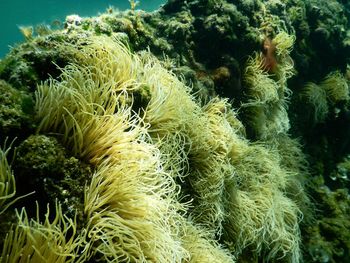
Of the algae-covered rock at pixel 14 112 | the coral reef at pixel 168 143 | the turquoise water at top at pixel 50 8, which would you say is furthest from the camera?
the turquoise water at top at pixel 50 8

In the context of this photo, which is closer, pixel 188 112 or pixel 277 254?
pixel 188 112

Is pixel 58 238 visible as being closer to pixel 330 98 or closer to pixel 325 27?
pixel 330 98

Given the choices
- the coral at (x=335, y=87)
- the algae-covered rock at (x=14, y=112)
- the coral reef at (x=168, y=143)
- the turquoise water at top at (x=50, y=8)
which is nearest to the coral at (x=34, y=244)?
the coral reef at (x=168, y=143)

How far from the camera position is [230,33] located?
17.2ft

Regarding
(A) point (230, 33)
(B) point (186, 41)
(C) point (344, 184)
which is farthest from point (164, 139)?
(C) point (344, 184)

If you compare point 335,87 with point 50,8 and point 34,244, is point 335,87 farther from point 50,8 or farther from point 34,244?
point 50,8

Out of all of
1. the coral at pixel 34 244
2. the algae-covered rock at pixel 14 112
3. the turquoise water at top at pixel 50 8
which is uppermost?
the turquoise water at top at pixel 50 8

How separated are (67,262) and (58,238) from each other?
16 cm

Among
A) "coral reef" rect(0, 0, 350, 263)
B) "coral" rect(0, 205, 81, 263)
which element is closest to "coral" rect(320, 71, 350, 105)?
"coral reef" rect(0, 0, 350, 263)

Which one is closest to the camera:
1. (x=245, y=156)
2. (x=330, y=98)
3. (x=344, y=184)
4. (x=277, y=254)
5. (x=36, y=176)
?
(x=36, y=176)

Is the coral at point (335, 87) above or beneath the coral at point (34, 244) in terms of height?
above

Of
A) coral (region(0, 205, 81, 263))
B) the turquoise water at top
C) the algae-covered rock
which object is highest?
the turquoise water at top

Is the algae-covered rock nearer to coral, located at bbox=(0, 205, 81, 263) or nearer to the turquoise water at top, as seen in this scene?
coral, located at bbox=(0, 205, 81, 263)

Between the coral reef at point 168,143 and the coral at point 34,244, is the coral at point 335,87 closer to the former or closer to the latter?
the coral reef at point 168,143
